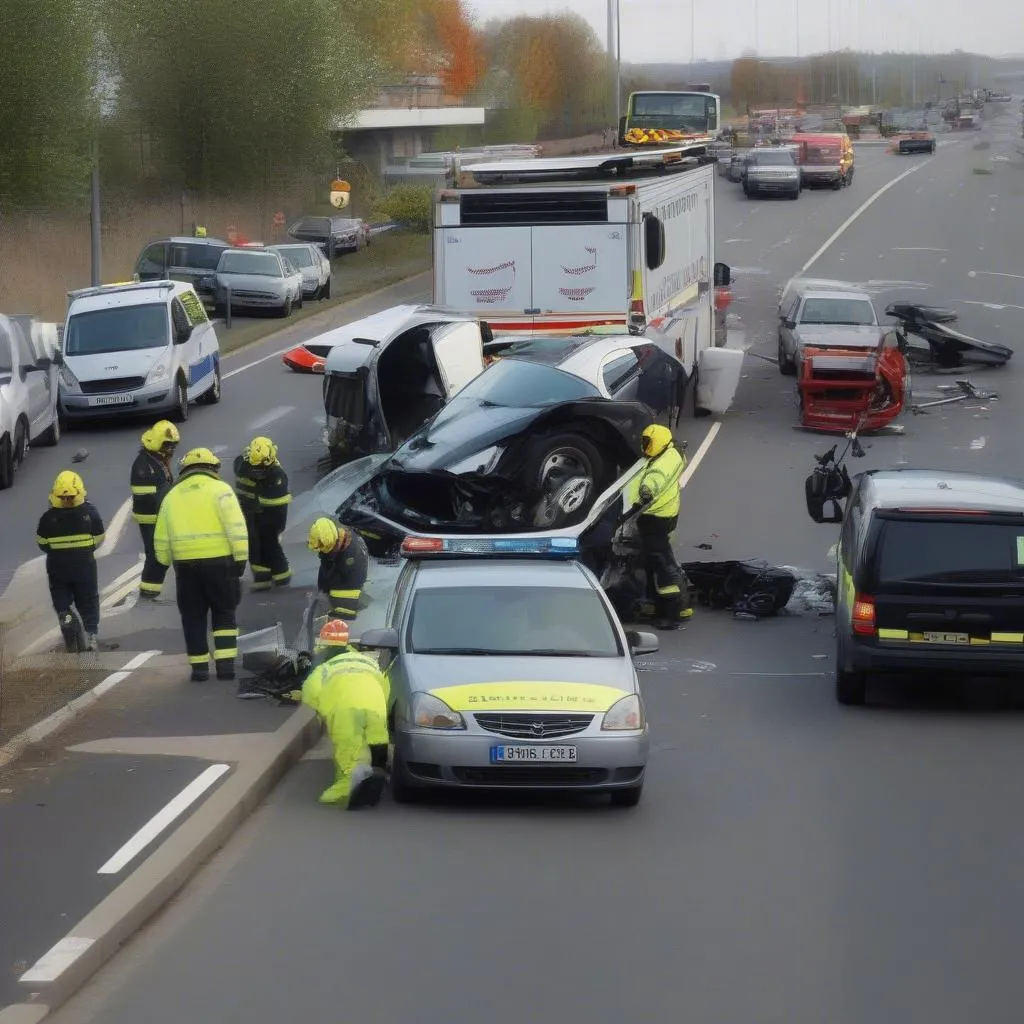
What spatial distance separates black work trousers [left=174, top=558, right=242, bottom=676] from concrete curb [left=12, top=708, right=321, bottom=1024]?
1.69 m

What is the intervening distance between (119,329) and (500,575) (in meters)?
15.9

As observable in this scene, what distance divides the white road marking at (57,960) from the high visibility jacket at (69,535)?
6.83 meters

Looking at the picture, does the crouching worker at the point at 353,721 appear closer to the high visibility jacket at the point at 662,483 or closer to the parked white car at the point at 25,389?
the high visibility jacket at the point at 662,483

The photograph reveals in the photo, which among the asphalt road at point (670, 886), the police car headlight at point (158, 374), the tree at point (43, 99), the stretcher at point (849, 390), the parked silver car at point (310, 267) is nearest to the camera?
the asphalt road at point (670, 886)

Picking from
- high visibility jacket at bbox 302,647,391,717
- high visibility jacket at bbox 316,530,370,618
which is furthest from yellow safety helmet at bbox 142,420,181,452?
high visibility jacket at bbox 302,647,391,717

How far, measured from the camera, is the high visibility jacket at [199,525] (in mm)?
13050

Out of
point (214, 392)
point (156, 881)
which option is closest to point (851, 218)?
point (214, 392)

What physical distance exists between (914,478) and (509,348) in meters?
7.49

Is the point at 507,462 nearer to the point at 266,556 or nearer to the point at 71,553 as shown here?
the point at 266,556

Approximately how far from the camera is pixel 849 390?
26141mm

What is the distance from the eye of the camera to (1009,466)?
77.0 feet

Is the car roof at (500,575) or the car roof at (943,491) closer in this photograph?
the car roof at (500,575)

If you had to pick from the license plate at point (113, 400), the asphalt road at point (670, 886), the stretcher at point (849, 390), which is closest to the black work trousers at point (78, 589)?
the asphalt road at point (670, 886)

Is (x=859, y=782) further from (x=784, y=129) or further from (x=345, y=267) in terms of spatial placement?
(x=784, y=129)
